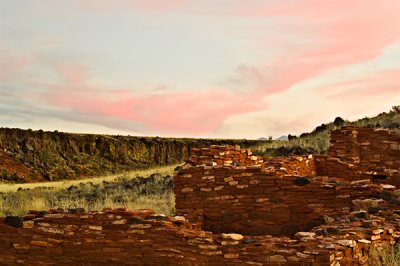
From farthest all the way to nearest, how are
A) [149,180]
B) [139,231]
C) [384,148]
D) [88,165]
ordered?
[88,165], [149,180], [384,148], [139,231]

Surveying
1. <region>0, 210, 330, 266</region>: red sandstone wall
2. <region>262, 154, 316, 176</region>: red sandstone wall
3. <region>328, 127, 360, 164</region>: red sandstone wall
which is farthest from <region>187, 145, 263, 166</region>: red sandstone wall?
<region>328, 127, 360, 164</region>: red sandstone wall

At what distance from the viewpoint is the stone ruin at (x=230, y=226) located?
665cm

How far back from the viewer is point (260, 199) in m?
8.73

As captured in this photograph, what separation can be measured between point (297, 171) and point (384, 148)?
11.1 ft

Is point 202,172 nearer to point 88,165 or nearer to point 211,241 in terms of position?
point 211,241

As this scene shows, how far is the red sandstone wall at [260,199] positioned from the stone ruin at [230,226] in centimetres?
2

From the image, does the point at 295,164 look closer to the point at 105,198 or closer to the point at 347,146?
the point at 347,146

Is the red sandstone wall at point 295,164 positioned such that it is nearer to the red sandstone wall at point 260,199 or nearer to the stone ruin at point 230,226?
the stone ruin at point 230,226

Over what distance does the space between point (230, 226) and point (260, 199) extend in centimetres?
73

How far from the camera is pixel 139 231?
747 cm


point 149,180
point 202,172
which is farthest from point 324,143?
point 202,172

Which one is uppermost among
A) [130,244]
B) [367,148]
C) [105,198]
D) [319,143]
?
[319,143]

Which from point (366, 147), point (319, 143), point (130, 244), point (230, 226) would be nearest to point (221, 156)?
point (230, 226)

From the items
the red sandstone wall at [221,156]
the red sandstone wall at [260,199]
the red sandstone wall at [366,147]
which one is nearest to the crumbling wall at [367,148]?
the red sandstone wall at [366,147]
